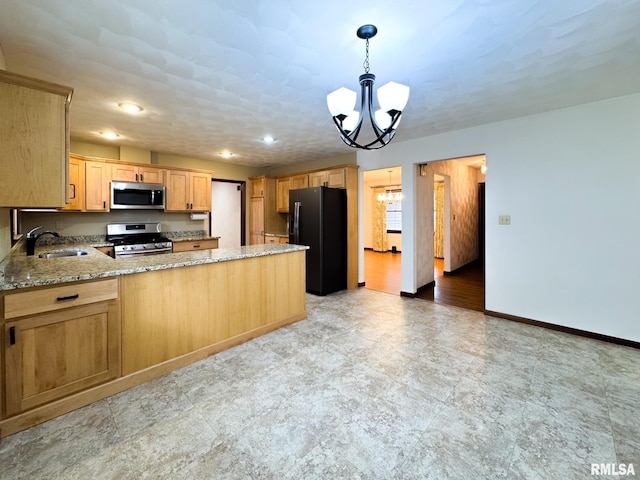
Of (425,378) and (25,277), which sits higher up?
(25,277)

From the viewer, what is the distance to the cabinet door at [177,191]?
4.94 m

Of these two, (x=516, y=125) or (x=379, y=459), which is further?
(x=516, y=125)

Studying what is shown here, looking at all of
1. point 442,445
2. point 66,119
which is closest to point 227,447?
point 442,445

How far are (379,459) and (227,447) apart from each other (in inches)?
32.5

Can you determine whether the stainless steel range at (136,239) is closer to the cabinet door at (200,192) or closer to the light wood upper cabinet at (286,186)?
the cabinet door at (200,192)

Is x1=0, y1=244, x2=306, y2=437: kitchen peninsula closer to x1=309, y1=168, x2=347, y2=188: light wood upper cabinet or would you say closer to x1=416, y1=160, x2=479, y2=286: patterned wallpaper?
x1=309, y1=168, x2=347, y2=188: light wood upper cabinet

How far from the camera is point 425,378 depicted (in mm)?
2242

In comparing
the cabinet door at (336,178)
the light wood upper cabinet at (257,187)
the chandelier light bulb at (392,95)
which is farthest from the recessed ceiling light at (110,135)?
the chandelier light bulb at (392,95)

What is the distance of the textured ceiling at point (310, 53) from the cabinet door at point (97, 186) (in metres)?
1.08

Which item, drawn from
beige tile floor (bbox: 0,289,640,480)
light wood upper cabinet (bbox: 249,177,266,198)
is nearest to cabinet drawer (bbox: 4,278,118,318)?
beige tile floor (bbox: 0,289,640,480)

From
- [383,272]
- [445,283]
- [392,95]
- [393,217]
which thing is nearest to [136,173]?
[392,95]

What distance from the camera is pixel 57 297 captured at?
1807 mm

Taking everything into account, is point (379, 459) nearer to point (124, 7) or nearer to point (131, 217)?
point (124, 7)

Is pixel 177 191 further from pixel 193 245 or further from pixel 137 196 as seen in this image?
pixel 193 245
